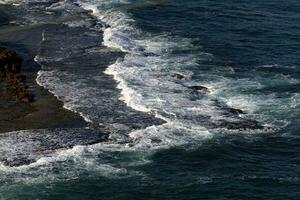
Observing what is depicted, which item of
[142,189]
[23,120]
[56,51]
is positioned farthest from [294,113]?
[56,51]

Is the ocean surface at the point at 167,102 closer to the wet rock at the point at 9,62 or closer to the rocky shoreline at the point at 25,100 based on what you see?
the rocky shoreline at the point at 25,100

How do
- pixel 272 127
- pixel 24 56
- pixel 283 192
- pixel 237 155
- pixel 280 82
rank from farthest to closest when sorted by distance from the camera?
pixel 24 56
pixel 280 82
pixel 272 127
pixel 237 155
pixel 283 192

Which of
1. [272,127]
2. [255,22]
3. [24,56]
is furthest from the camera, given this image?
[255,22]

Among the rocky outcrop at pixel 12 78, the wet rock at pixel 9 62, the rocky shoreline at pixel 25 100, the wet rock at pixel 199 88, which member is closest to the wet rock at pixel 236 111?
the wet rock at pixel 199 88

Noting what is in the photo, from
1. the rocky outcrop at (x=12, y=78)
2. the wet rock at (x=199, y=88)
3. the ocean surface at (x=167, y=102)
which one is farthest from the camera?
the wet rock at (x=199, y=88)

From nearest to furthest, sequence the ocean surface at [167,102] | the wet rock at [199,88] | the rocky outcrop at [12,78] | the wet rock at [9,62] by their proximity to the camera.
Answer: the ocean surface at [167,102], the rocky outcrop at [12,78], the wet rock at [199,88], the wet rock at [9,62]

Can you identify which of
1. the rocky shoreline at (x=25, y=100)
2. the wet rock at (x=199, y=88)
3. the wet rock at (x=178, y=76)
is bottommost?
the rocky shoreline at (x=25, y=100)

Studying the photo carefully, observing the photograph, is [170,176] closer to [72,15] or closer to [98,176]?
[98,176]
